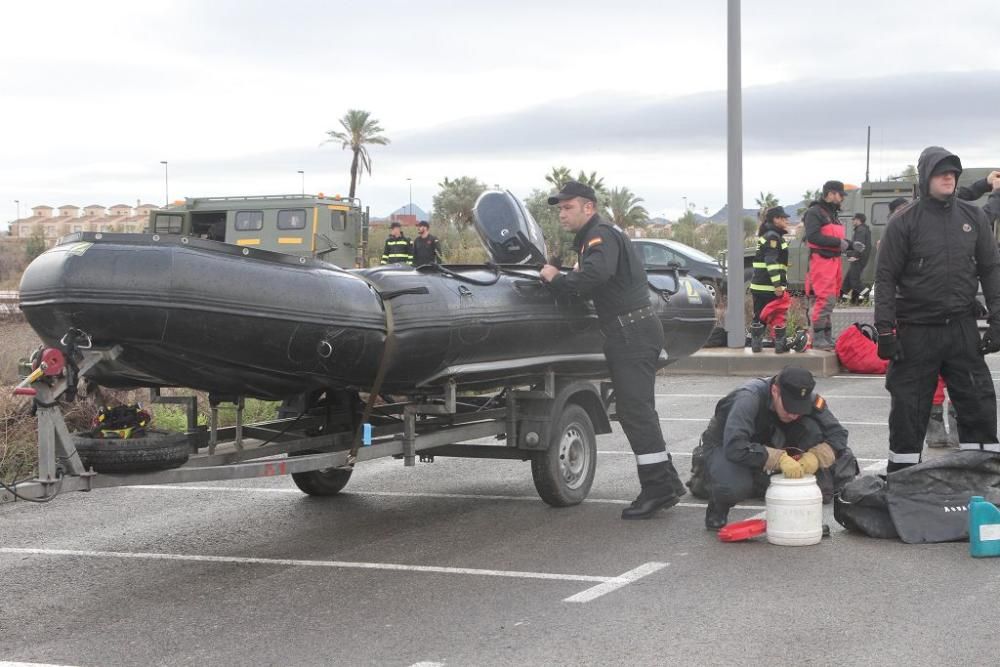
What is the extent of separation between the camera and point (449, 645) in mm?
5254

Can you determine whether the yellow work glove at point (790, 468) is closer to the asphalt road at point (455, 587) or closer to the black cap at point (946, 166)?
the asphalt road at point (455, 587)

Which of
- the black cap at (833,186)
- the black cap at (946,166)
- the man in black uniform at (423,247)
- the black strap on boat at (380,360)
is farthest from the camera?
the man in black uniform at (423,247)

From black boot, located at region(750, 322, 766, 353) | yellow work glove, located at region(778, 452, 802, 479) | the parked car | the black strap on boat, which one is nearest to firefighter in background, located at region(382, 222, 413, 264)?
the parked car

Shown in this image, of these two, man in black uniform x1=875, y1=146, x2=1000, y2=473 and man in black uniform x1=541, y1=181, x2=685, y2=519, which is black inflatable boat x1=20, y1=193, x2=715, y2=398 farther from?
man in black uniform x1=875, y1=146, x2=1000, y2=473

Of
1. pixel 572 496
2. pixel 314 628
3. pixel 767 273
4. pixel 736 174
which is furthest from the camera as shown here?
pixel 736 174

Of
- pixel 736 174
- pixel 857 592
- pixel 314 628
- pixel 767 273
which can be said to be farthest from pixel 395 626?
pixel 736 174

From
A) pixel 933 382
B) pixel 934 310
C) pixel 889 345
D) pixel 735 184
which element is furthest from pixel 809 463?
pixel 735 184

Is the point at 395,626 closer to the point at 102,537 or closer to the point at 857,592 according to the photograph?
the point at 857,592

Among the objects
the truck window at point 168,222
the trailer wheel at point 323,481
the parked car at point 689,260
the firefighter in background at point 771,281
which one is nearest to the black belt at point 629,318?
the trailer wheel at point 323,481

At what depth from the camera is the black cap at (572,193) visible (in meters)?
8.19

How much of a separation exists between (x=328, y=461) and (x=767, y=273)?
1034 centimetres

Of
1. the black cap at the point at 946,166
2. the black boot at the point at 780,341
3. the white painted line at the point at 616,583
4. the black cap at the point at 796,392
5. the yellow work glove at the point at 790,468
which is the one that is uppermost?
the black cap at the point at 946,166

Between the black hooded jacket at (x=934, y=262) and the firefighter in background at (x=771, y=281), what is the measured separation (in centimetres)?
782

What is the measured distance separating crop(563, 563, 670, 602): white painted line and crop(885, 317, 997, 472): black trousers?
6.79ft
